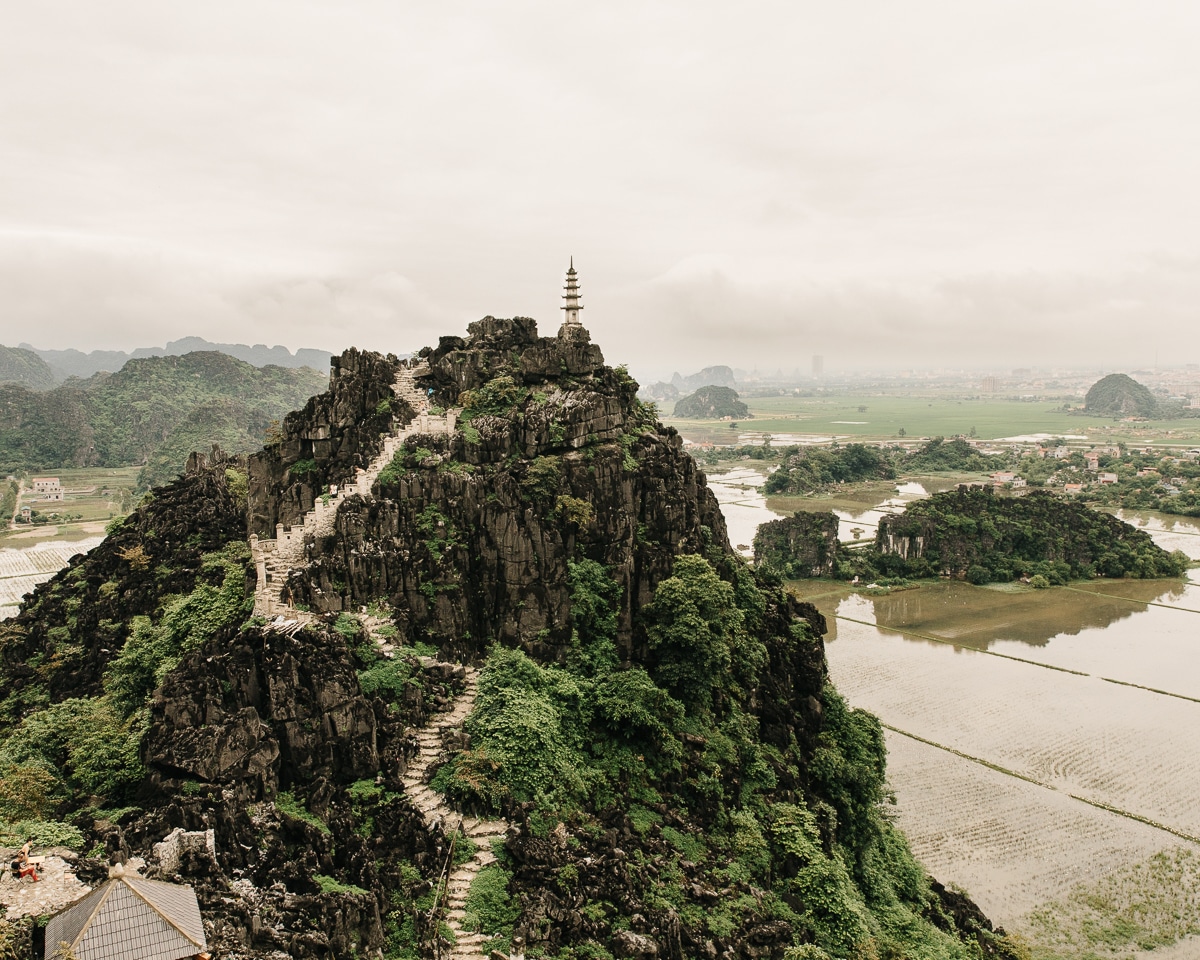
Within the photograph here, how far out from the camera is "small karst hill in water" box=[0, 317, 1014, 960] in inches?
602

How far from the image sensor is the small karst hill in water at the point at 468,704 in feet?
50.1

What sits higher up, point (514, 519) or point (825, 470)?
point (514, 519)

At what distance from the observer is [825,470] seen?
10119 centimetres

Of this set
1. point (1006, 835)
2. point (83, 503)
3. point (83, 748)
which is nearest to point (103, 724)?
point (83, 748)

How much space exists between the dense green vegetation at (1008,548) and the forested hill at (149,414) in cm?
6991

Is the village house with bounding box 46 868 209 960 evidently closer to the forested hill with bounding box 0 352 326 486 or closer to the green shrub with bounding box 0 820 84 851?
the green shrub with bounding box 0 820 84 851

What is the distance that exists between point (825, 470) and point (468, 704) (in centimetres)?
8718

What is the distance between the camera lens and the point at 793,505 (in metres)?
86.7

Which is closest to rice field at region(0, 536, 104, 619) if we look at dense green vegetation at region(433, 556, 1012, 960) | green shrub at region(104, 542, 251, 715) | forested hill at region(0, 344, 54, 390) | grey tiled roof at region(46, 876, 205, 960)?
green shrub at region(104, 542, 251, 715)

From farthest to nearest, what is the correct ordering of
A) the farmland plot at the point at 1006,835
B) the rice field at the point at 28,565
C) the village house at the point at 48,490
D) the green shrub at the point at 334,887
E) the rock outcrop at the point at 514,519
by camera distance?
the village house at the point at 48,490 < the rice field at the point at 28,565 < the farmland plot at the point at 1006,835 < the rock outcrop at the point at 514,519 < the green shrub at the point at 334,887

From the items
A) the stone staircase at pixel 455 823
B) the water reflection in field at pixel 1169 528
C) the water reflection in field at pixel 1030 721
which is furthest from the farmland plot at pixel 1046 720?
the water reflection in field at pixel 1169 528

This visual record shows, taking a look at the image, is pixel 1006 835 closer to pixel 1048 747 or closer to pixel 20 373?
pixel 1048 747

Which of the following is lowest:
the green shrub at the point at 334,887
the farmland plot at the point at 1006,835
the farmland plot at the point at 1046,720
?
the farmland plot at the point at 1006,835

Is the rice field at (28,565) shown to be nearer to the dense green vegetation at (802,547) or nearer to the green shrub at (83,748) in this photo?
the green shrub at (83,748)
